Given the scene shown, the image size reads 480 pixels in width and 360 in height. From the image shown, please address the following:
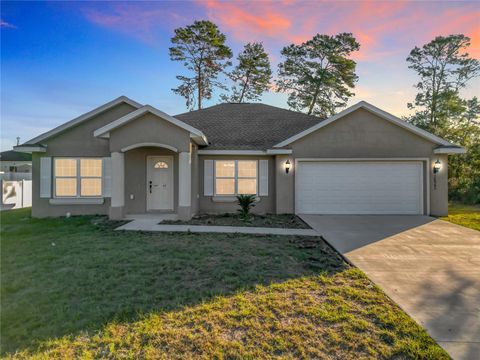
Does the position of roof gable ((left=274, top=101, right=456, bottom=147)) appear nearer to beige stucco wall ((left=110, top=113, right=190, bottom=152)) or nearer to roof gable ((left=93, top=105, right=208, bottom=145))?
roof gable ((left=93, top=105, right=208, bottom=145))

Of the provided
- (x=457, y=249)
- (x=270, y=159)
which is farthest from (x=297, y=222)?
(x=457, y=249)

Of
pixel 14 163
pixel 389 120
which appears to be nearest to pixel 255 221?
pixel 389 120

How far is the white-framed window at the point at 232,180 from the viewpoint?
38.2ft

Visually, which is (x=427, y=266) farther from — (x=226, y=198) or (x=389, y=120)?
(x=226, y=198)

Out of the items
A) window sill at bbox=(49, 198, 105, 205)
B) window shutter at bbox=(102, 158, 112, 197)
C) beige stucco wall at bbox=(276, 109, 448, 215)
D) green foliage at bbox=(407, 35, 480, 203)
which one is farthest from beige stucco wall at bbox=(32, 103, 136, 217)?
green foliage at bbox=(407, 35, 480, 203)

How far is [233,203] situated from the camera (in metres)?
11.5

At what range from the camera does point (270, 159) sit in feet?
38.4

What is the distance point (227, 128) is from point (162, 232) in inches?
289

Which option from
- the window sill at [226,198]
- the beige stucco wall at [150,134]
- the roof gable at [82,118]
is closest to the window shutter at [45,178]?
the roof gable at [82,118]

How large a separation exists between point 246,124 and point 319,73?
41.6 ft

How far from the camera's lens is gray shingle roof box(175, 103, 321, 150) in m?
12.2

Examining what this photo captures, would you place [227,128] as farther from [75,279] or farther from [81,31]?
[75,279]

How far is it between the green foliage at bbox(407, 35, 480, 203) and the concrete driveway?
608 inches

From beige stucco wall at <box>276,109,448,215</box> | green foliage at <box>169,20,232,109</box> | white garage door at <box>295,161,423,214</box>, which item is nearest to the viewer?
beige stucco wall at <box>276,109,448,215</box>
